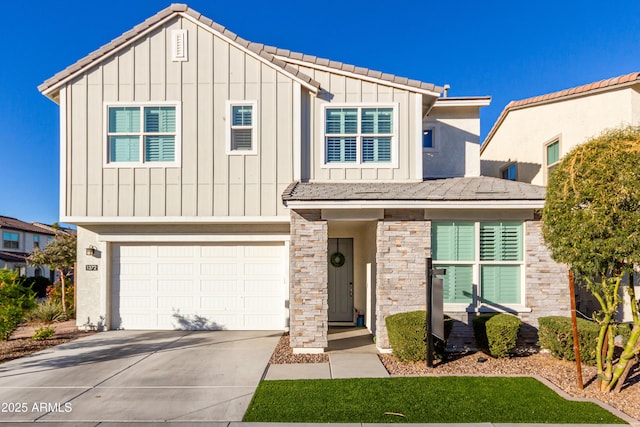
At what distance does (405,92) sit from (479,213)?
3453 mm

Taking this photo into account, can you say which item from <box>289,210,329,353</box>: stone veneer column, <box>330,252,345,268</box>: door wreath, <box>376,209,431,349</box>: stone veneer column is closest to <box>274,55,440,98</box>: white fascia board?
<box>376,209,431,349</box>: stone veneer column

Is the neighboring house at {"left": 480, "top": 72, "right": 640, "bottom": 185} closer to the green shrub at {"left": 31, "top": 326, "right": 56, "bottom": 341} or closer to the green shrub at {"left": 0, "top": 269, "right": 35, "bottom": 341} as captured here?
the green shrub at {"left": 0, "top": 269, "right": 35, "bottom": 341}

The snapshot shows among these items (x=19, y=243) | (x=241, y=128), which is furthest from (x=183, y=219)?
(x=19, y=243)

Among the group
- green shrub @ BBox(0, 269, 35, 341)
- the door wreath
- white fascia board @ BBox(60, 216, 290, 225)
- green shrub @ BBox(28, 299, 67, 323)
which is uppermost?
white fascia board @ BBox(60, 216, 290, 225)

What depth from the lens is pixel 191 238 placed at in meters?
9.81

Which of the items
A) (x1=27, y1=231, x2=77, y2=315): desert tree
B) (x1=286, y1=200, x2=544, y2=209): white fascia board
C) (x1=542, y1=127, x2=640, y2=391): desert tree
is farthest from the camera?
(x1=27, y1=231, x2=77, y2=315): desert tree

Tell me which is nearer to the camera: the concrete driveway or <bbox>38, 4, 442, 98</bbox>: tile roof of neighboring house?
the concrete driveway

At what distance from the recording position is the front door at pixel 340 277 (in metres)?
10.8

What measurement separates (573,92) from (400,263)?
26.2ft

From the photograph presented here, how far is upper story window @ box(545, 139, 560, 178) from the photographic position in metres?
11.8

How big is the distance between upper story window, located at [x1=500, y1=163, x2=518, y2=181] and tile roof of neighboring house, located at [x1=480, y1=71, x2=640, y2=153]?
1.69 m

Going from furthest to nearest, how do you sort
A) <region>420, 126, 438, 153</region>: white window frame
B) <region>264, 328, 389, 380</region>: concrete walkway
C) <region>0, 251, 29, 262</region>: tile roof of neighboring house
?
<region>0, 251, 29, 262</region>: tile roof of neighboring house
<region>420, 126, 438, 153</region>: white window frame
<region>264, 328, 389, 380</region>: concrete walkway

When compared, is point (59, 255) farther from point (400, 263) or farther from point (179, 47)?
point (400, 263)

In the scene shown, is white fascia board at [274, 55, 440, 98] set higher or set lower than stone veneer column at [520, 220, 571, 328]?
higher
